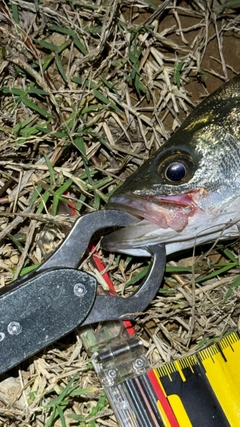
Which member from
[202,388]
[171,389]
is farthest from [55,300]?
[202,388]

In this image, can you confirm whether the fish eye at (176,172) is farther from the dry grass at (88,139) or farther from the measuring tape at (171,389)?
the measuring tape at (171,389)

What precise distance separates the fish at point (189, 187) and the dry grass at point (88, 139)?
0.33 metres

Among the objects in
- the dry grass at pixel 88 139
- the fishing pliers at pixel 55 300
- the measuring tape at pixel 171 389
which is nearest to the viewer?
the fishing pliers at pixel 55 300

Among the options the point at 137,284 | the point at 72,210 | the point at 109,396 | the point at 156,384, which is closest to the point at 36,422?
the point at 109,396

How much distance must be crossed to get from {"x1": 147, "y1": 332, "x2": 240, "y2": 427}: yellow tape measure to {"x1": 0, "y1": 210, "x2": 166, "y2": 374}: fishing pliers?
449 mm

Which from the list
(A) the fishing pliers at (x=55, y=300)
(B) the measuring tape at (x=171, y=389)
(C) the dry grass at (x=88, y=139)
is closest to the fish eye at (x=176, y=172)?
(A) the fishing pliers at (x=55, y=300)

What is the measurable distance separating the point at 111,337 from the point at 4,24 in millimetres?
1578

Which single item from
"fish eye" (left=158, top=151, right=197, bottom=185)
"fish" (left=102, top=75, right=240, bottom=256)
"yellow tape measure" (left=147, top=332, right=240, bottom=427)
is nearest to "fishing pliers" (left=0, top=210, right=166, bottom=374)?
"fish" (left=102, top=75, right=240, bottom=256)

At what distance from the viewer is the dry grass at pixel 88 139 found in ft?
10.4

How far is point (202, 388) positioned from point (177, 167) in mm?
1015

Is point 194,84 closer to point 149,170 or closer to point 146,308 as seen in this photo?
point 149,170

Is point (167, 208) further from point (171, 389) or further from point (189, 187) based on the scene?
point (171, 389)

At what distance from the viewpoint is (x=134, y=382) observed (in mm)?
3094

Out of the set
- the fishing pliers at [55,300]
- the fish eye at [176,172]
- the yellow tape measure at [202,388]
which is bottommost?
the yellow tape measure at [202,388]
